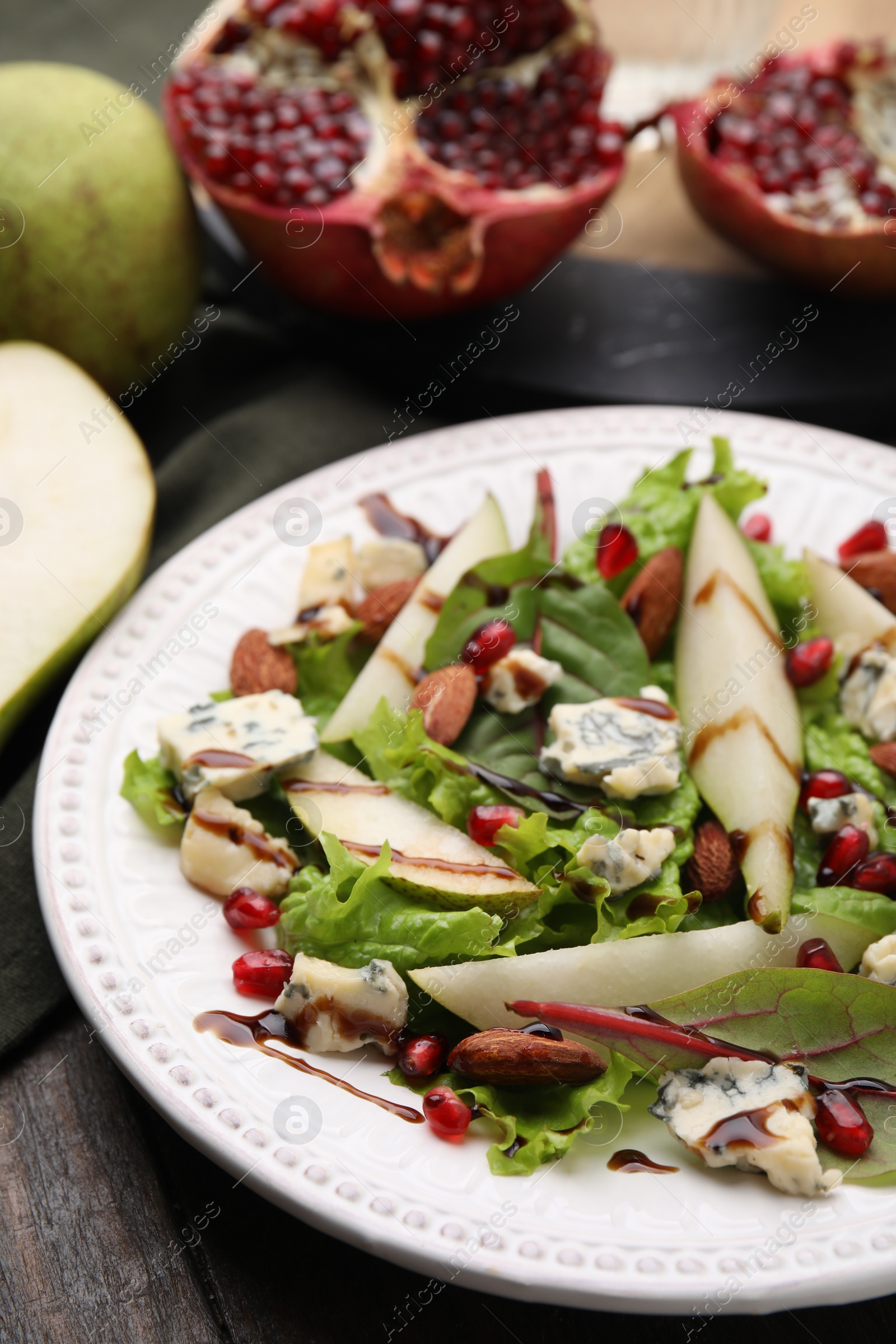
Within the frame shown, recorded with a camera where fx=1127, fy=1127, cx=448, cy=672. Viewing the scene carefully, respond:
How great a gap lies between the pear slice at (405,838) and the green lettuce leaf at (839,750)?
62 centimetres

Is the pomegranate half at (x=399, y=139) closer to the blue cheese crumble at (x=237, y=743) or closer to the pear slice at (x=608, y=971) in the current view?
the blue cheese crumble at (x=237, y=743)

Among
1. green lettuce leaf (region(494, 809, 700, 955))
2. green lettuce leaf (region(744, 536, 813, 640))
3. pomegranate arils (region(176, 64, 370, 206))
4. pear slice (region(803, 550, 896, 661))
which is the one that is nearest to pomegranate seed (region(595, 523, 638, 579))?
green lettuce leaf (region(744, 536, 813, 640))

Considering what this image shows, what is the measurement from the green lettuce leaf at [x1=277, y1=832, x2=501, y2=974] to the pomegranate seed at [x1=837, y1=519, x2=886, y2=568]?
3.63ft

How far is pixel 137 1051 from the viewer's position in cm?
146

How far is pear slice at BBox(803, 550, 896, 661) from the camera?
2.05 m

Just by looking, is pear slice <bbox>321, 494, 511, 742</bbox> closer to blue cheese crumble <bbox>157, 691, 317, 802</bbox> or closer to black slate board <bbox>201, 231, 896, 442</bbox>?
blue cheese crumble <bbox>157, 691, 317, 802</bbox>

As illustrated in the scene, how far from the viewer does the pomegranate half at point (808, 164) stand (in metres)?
2.80

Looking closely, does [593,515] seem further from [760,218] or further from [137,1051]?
[137,1051]

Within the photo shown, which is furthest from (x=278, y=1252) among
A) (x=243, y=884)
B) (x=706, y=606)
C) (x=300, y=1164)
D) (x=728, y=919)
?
(x=706, y=606)

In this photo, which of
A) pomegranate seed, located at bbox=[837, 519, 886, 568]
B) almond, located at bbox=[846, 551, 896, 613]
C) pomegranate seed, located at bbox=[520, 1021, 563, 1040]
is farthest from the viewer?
pomegranate seed, located at bbox=[837, 519, 886, 568]

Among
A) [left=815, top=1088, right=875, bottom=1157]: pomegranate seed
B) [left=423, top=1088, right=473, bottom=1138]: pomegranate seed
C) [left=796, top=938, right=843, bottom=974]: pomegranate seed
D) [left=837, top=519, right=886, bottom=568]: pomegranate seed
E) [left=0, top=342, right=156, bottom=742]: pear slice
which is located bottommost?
[left=837, top=519, right=886, bottom=568]: pomegranate seed

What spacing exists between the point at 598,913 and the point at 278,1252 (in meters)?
0.63

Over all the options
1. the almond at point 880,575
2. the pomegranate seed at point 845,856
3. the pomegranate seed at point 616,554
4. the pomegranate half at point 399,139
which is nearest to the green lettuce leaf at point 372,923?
the pomegranate seed at point 845,856

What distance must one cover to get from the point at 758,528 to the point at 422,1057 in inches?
51.9
